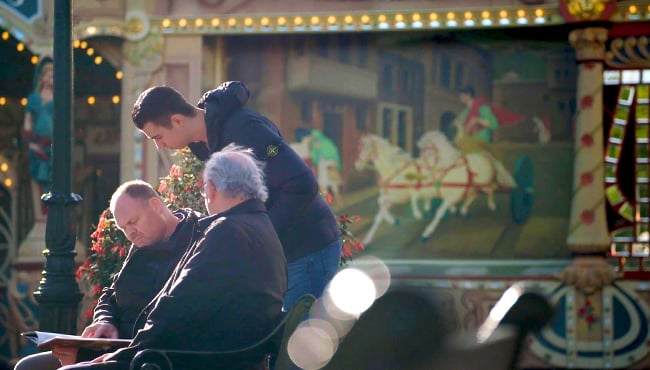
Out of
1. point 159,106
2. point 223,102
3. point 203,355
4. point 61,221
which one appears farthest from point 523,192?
point 203,355

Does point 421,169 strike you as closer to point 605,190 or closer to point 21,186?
point 605,190

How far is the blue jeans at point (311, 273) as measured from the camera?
5.40 m

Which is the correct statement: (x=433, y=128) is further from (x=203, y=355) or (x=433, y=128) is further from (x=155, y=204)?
(x=203, y=355)

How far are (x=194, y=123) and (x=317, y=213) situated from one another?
63cm

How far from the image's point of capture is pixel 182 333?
4.61 meters

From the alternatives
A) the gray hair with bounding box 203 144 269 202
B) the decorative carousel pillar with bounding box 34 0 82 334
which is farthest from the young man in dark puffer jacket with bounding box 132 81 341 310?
the decorative carousel pillar with bounding box 34 0 82 334

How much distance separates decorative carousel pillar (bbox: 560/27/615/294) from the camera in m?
10.9

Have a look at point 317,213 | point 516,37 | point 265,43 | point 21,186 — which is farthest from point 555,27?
point 317,213

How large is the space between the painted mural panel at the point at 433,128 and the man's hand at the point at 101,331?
6.25m

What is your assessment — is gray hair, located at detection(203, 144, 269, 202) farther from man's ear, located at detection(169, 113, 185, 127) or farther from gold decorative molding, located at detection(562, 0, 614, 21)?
gold decorative molding, located at detection(562, 0, 614, 21)

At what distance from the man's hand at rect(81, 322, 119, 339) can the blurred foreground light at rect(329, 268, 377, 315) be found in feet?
5.12

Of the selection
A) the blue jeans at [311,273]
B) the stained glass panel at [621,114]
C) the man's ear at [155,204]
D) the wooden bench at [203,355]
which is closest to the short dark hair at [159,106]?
the man's ear at [155,204]

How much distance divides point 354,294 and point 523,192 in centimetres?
776

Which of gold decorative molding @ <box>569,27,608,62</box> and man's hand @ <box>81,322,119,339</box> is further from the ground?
gold decorative molding @ <box>569,27,608,62</box>
